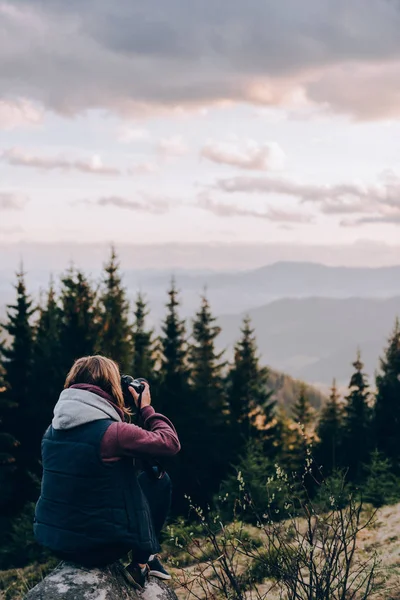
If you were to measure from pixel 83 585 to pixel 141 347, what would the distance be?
106 feet

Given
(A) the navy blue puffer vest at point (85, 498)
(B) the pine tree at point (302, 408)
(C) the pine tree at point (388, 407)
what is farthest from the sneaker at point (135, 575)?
(B) the pine tree at point (302, 408)

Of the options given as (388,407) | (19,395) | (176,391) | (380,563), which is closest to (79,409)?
(380,563)

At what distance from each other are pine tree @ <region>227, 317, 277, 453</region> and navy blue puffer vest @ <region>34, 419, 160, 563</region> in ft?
81.6

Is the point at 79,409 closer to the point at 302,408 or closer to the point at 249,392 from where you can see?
the point at 249,392

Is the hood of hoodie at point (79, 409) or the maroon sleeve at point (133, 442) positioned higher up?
the hood of hoodie at point (79, 409)

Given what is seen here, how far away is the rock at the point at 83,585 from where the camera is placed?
4211 mm

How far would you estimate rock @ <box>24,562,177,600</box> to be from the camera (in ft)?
13.8

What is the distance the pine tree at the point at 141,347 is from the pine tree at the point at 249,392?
4.23m

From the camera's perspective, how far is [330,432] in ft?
109

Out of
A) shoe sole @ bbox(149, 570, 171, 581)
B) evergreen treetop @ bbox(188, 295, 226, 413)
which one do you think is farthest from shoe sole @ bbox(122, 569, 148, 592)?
evergreen treetop @ bbox(188, 295, 226, 413)

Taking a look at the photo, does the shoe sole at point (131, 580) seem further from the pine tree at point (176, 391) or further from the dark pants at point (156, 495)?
the pine tree at point (176, 391)

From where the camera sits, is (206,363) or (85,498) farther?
(206,363)

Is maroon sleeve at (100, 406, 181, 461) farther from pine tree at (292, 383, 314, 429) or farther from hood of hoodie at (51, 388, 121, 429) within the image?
pine tree at (292, 383, 314, 429)

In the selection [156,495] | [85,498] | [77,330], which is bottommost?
[77,330]
